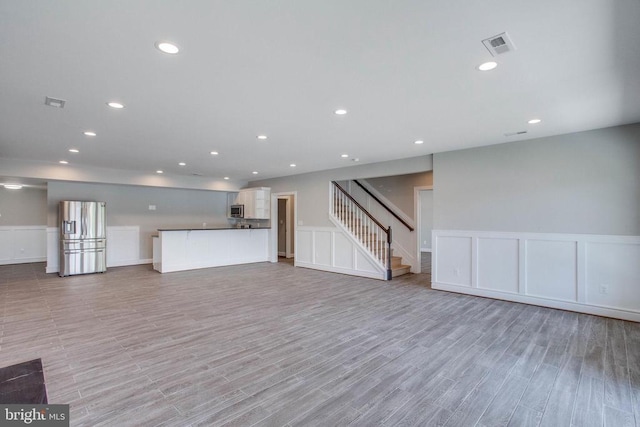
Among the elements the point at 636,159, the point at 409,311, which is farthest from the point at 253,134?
the point at 636,159

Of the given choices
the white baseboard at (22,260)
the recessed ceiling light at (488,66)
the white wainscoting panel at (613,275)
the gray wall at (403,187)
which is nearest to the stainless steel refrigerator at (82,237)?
the white baseboard at (22,260)

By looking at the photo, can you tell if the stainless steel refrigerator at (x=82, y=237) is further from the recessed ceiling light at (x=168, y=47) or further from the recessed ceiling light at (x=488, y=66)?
the recessed ceiling light at (x=488, y=66)

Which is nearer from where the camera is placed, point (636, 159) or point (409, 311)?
point (636, 159)

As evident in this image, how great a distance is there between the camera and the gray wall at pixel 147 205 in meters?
7.74

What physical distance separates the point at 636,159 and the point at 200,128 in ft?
18.8

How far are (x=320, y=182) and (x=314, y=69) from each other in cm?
544

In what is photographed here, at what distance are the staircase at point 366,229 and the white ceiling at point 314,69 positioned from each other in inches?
120

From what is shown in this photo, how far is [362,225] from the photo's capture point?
7.45m

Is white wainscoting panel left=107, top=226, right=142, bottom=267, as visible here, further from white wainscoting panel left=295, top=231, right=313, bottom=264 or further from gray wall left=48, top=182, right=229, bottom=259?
white wainscoting panel left=295, top=231, right=313, bottom=264

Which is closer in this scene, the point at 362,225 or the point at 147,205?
the point at 362,225

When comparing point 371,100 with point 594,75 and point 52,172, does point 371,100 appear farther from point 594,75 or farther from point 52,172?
point 52,172

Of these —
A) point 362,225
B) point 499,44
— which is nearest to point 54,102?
point 499,44

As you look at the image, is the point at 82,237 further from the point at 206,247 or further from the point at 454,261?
the point at 454,261

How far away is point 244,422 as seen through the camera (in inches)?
78.7
